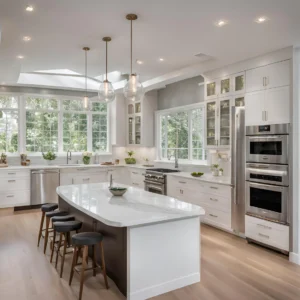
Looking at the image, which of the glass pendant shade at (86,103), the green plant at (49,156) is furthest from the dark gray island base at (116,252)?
the green plant at (49,156)

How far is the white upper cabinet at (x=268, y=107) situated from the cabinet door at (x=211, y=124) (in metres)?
0.81

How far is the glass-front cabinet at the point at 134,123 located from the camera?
748 centimetres

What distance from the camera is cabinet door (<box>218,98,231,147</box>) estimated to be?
16.0 ft

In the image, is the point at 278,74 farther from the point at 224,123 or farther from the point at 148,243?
the point at 148,243

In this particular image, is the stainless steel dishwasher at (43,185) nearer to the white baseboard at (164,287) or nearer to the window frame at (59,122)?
the window frame at (59,122)

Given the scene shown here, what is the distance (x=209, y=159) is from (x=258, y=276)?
2798 millimetres

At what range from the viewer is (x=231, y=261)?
3598 mm

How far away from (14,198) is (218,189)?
445 cm

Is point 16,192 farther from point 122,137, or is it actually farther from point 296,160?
point 296,160

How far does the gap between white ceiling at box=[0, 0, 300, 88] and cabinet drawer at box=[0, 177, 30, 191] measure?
2.61 m

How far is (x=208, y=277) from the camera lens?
3.14m

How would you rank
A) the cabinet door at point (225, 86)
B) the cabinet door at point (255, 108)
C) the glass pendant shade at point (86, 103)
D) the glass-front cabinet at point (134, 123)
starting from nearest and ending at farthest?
the cabinet door at point (255, 108) → the glass pendant shade at point (86, 103) → the cabinet door at point (225, 86) → the glass-front cabinet at point (134, 123)

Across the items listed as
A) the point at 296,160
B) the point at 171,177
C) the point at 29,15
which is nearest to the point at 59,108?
the point at 171,177

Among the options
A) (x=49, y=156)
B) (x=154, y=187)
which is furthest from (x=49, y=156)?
(x=154, y=187)
